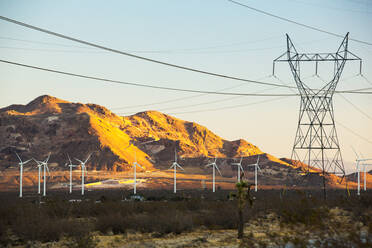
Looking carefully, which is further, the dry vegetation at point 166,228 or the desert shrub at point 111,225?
the desert shrub at point 111,225

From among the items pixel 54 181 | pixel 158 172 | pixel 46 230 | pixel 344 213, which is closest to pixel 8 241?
pixel 46 230

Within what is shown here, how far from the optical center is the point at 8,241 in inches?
1150

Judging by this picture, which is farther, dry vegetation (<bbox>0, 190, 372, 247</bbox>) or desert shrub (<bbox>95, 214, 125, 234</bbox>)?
desert shrub (<bbox>95, 214, 125, 234</bbox>)

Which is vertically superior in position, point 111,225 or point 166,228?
point 166,228

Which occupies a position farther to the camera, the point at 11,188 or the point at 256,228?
the point at 11,188

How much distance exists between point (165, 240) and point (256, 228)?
339 inches

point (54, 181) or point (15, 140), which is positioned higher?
point (15, 140)

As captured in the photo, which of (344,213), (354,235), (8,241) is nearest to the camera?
(354,235)

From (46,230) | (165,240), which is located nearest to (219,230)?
(165,240)

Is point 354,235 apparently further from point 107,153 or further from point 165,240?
point 107,153

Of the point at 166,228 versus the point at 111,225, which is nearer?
the point at 166,228

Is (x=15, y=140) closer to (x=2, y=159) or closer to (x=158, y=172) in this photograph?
(x=2, y=159)

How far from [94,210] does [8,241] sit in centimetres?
1960

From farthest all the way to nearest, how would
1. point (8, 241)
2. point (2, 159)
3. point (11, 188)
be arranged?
point (2, 159) → point (11, 188) → point (8, 241)
